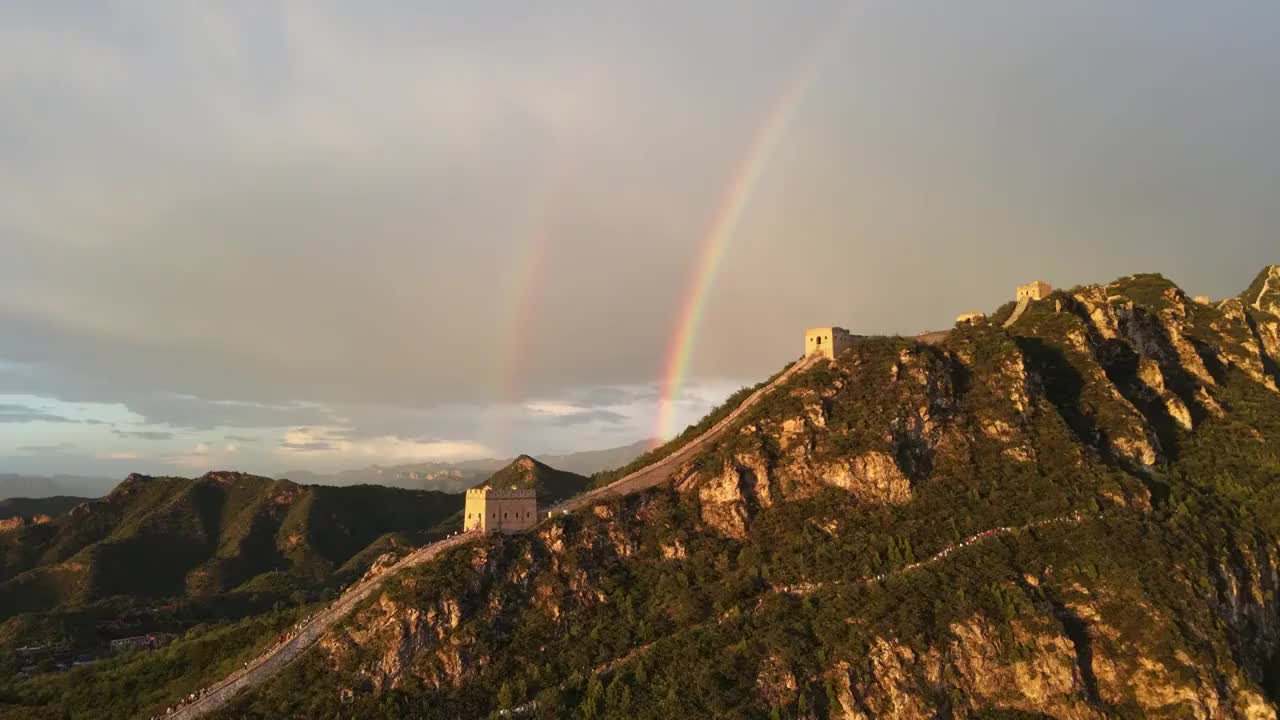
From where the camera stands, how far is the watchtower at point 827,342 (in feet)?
351

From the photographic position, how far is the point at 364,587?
8131 cm

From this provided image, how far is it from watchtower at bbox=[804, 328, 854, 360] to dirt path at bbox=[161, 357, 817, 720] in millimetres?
1648

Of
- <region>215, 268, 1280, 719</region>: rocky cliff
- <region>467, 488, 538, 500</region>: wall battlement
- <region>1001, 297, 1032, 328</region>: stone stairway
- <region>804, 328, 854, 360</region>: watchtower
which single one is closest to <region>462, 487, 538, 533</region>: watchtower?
<region>467, 488, 538, 500</region>: wall battlement

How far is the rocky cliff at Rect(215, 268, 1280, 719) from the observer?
7050cm

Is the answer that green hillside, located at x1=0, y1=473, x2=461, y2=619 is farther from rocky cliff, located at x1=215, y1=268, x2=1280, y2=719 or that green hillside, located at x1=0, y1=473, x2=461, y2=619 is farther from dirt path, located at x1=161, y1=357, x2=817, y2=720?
rocky cliff, located at x1=215, y1=268, x2=1280, y2=719

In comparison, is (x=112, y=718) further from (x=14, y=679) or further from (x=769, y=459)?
(x=769, y=459)

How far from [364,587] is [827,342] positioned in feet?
216

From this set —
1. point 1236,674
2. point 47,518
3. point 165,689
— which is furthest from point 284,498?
point 1236,674

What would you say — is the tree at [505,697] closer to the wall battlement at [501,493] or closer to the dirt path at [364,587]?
the dirt path at [364,587]

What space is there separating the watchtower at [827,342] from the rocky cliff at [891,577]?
258 centimetres

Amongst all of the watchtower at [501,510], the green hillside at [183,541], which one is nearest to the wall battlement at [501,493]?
the watchtower at [501,510]

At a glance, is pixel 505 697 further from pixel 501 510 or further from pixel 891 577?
pixel 891 577

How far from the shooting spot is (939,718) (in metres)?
70.3

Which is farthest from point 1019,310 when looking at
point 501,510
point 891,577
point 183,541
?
point 183,541
